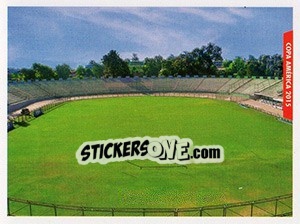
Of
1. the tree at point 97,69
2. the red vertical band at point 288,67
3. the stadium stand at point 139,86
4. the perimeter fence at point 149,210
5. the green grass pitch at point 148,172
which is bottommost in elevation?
Answer: the perimeter fence at point 149,210

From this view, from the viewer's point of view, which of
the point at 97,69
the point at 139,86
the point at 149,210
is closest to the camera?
the point at 149,210

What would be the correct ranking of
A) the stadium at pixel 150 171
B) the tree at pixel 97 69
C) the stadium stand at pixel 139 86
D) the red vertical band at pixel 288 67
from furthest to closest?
the stadium stand at pixel 139 86 → the tree at pixel 97 69 → the red vertical band at pixel 288 67 → the stadium at pixel 150 171

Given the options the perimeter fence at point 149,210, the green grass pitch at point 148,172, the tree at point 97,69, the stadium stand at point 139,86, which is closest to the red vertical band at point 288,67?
the green grass pitch at point 148,172

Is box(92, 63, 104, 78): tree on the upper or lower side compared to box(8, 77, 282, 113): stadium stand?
upper

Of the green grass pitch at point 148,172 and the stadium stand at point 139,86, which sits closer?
the green grass pitch at point 148,172

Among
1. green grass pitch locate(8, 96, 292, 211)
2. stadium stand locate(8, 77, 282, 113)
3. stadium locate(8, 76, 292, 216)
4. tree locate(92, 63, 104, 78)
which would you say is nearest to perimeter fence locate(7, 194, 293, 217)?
stadium locate(8, 76, 292, 216)

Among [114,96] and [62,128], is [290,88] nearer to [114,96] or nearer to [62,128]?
[62,128]

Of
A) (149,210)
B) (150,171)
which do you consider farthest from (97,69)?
(149,210)

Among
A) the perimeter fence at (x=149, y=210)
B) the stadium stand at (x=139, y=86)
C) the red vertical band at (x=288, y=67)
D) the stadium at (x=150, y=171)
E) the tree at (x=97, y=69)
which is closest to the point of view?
the perimeter fence at (x=149, y=210)

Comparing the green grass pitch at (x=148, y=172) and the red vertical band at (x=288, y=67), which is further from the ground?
the red vertical band at (x=288, y=67)

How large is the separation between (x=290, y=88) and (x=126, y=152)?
5.21 meters

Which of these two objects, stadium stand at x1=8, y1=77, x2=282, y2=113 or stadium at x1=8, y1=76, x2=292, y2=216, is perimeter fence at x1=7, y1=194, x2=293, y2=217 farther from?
stadium stand at x1=8, y1=77, x2=282, y2=113

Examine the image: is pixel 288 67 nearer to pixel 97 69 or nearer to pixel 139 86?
pixel 97 69

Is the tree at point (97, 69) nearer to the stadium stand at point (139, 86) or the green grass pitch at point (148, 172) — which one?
the stadium stand at point (139, 86)
